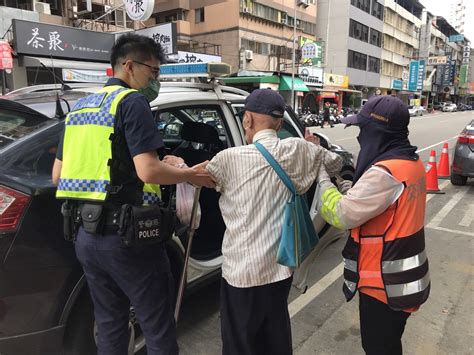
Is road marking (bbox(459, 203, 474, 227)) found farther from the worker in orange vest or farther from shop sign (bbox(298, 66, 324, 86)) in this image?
shop sign (bbox(298, 66, 324, 86))

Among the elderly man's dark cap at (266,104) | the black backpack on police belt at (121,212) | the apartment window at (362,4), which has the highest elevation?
the apartment window at (362,4)

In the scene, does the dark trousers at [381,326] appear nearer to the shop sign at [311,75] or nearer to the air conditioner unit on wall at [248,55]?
the air conditioner unit on wall at [248,55]

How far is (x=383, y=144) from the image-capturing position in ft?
6.27

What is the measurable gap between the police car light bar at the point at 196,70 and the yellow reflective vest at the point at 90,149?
1.07 m

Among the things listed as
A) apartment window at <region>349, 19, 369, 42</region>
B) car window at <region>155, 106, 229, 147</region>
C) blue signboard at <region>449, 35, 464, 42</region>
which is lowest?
car window at <region>155, 106, 229, 147</region>

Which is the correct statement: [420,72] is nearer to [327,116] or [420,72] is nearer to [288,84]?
[288,84]

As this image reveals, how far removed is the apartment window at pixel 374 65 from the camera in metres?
52.2

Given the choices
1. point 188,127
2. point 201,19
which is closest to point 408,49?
point 201,19

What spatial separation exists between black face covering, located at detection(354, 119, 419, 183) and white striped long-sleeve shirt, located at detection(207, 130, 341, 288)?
0.28 metres

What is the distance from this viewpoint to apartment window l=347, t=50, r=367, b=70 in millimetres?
46781

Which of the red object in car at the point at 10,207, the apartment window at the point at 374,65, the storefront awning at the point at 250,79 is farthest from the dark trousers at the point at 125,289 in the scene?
the apartment window at the point at 374,65

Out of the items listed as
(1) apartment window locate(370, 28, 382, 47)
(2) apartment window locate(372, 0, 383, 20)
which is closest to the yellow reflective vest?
(1) apartment window locate(370, 28, 382, 47)

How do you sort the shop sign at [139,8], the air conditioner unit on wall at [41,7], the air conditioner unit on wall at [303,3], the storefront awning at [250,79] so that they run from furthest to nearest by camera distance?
1. the air conditioner unit on wall at [303,3]
2. the storefront awning at [250,79]
3. the air conditioner unit on wall at [41,7]
4. the shop sign at [139,8]

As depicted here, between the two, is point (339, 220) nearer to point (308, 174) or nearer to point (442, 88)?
point (308, 174)
